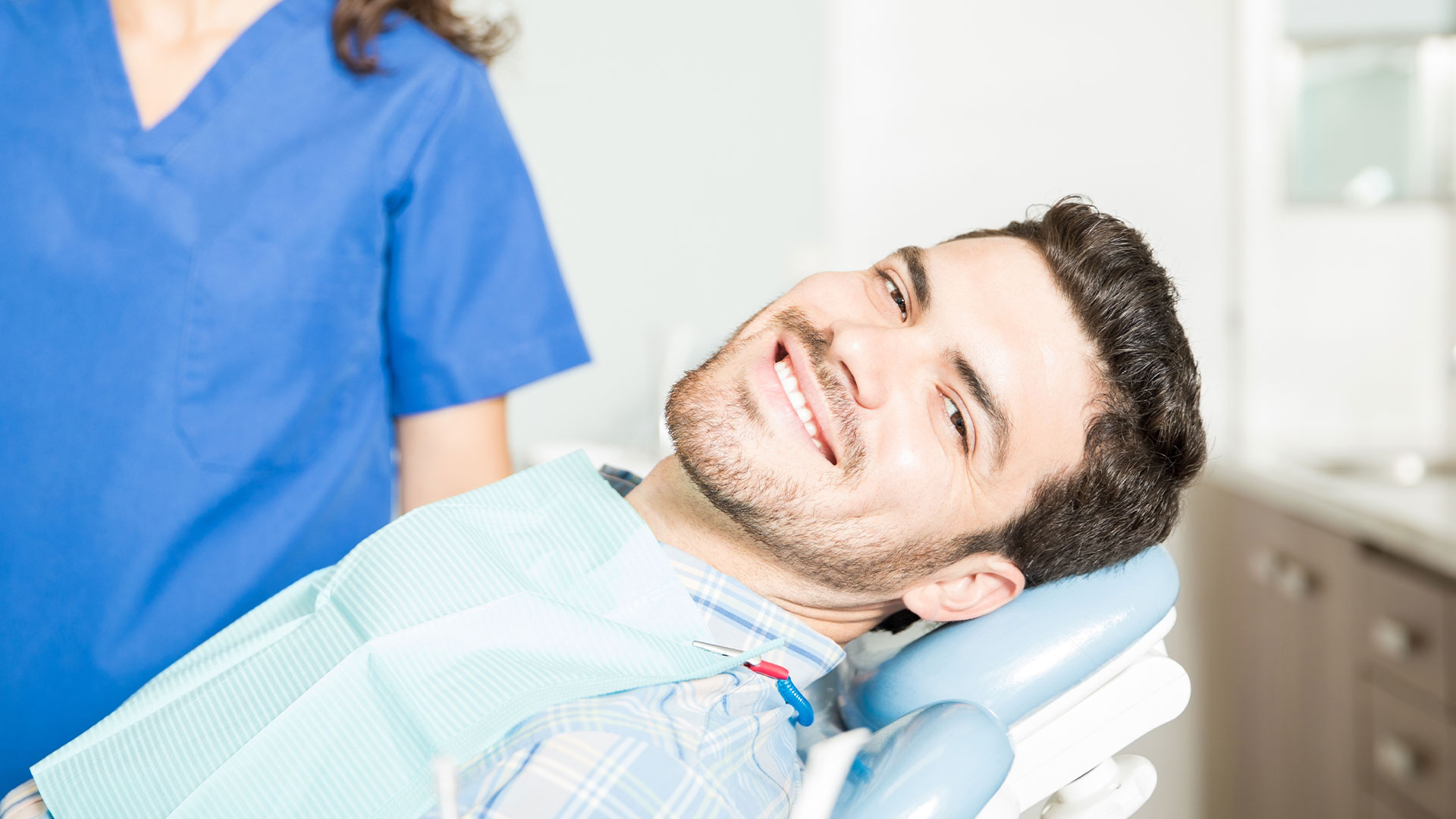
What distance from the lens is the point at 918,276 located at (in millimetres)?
1101

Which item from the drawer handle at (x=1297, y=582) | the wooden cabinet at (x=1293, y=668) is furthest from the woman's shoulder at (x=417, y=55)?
the drawer handle at (x=1297, y=582)

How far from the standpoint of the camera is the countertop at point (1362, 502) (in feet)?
5.73

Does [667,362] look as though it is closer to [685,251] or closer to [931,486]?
[685,251]

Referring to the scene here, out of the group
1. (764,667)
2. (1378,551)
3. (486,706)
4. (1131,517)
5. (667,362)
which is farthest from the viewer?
(667,362)

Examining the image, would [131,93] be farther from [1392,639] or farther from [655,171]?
[1392,639]

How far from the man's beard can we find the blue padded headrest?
0.08 m

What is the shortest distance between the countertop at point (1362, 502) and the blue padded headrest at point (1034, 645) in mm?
961

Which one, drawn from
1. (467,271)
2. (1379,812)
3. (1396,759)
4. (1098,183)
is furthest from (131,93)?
(1098,183)

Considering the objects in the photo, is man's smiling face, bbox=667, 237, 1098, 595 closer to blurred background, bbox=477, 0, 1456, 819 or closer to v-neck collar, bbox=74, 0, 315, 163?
v-neck collar, bbox=74, 0, 315, 163

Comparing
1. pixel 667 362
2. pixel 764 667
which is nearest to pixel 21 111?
pixel 764 667

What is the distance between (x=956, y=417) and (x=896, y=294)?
0.14m

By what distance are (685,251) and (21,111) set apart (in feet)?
6.30

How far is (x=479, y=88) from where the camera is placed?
3.75 ft

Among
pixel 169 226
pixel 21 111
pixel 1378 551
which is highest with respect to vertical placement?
pixel 21 111
